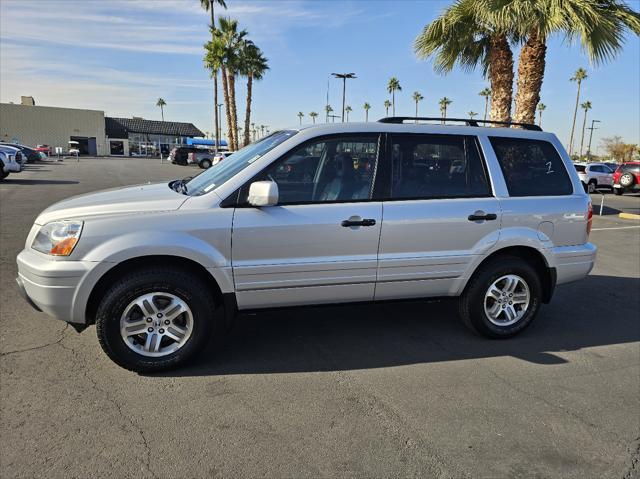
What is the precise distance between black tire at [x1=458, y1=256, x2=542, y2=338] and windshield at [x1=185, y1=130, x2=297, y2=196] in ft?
6.91

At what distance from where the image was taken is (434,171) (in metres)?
4.08

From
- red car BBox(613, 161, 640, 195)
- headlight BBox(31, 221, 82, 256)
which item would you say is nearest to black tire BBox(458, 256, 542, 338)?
headlight BBox(31, 221, 82, 256)

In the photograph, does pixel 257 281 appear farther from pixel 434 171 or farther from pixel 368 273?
pixel 434 171

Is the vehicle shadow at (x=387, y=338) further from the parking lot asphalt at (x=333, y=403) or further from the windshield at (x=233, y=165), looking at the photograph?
the windshield at (x=233, y=165)

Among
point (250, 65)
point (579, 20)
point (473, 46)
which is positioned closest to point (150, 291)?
point (579, 20)

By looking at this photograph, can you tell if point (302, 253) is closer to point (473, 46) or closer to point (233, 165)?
point (233, 165)

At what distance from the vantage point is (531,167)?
174 inches

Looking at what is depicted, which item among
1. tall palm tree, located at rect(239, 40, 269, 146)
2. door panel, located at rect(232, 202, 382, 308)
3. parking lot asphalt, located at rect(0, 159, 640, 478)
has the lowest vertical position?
parking lot asphalt, located at rect(0, 159, 640, 478)

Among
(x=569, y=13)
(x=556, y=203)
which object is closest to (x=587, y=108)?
(x=569, y=13)

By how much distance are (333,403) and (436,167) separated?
7.10 ft

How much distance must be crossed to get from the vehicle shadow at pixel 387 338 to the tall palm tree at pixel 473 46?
30.6 feet

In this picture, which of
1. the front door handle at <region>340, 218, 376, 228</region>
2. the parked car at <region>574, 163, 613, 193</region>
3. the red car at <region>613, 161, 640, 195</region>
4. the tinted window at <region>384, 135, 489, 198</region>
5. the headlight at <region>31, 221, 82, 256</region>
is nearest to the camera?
the headlight at <region>31, 221, 82, 256</region>

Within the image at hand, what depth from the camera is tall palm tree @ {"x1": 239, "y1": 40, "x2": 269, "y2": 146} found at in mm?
39531

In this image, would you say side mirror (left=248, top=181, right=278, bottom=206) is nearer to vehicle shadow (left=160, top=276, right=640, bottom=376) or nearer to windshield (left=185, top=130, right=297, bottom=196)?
windshield (left=185, top=130, right=297, bottom=196)
